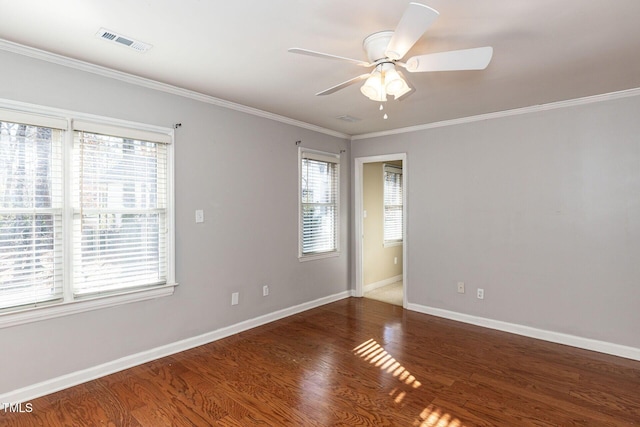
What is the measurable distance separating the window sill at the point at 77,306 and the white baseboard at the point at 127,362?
1.54ft

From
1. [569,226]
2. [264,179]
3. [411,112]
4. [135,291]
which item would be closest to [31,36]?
[135,291]

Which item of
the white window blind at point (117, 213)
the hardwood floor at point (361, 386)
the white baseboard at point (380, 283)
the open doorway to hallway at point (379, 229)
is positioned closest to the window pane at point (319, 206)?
the open doorway to hallway at point (379, 229)

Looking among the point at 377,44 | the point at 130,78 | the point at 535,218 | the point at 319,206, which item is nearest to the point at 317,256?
the point at 319,206

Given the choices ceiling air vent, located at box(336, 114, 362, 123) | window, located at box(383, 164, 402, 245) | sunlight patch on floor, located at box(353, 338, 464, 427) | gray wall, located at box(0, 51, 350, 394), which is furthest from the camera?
window, located at box(383, 164, 402, 245)

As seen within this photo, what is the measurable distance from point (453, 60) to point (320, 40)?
85 centimetres

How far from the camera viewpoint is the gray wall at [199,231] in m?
2.47

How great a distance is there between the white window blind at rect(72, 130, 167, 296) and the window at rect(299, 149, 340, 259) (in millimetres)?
1873

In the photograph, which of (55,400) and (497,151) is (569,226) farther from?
(55,400)

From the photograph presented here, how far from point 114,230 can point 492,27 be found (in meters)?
3.13

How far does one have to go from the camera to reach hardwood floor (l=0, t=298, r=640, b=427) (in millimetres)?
2250

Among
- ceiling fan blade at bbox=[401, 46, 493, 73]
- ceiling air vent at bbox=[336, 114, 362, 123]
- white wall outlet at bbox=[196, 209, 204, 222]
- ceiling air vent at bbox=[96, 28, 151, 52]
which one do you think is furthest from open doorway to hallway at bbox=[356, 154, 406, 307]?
ceiling air vent at bbox=[96, 28, 151, 52]

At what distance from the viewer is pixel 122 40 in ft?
7.40

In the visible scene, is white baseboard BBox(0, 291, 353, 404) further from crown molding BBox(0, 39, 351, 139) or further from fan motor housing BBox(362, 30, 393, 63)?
fan motor housing BBox(362, 30, 393, 63)

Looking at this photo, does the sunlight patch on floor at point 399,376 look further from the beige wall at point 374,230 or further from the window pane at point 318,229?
the beige wall at point 374,230
